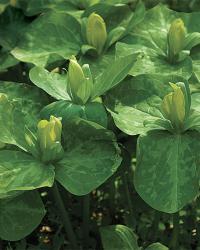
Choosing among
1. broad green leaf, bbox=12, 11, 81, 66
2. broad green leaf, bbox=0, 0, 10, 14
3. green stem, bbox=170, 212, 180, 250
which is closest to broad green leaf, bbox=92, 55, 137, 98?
broad green leaf, bbox=12, 11, 81, 66

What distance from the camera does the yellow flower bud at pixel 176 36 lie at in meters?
1.29

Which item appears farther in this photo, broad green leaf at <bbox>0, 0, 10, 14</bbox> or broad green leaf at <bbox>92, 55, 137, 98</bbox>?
broad green leaf at <bbox>0, 0, 10, 14</bbox>

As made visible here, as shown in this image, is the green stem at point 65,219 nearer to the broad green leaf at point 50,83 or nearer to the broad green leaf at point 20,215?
the broad green leaf at point 20,215

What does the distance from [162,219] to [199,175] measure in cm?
43

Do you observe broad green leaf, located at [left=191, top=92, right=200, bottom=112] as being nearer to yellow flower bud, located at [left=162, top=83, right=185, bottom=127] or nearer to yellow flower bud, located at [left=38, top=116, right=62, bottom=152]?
yellow flower bud, located at [left=162, top=83, right=185, bottom=127]

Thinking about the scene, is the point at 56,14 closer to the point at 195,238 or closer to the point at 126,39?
the point at 126,39

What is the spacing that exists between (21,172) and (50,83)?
22cm

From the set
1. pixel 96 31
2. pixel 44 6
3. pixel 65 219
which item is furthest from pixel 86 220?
pixel 44 6

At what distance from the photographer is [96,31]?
133cm

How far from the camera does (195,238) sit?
143 centimetres

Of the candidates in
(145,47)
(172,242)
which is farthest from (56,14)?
(172,242)

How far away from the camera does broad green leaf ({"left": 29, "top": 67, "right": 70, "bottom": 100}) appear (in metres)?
1.20

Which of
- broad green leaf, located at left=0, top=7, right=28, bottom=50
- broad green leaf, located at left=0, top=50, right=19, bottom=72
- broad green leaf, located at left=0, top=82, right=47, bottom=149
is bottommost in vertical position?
broad green leaf, located at left=0, top=50, right=19, bottom=72

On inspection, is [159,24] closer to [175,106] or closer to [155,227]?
[175,106]
